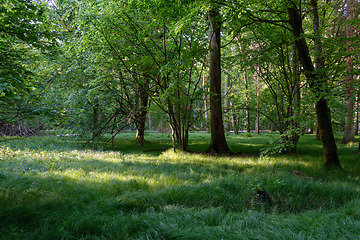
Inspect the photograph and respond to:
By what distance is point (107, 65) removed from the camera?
10.2m

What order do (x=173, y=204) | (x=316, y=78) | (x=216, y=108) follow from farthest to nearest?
(x=216, y=108), (x=316, y=78), (x=173, y=204)

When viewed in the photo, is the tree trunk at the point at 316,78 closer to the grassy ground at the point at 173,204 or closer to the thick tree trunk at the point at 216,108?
the grassy ground at the point at 173,204

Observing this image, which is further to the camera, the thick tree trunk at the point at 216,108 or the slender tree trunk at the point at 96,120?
the slender tree trunk at the point at 96,120

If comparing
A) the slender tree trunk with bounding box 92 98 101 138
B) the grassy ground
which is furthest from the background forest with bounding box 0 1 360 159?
the grassy ground

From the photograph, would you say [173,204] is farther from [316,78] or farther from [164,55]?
[164,55]

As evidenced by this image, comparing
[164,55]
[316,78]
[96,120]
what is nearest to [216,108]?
[164,55]

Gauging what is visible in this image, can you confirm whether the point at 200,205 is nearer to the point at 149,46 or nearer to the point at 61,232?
the point at 61,232

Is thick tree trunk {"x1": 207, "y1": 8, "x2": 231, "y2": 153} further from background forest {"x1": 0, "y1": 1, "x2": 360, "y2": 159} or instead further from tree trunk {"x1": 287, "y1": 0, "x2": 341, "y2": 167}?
tree trunk {"x1": 287, "y1": 0, "x2": 341, "y2": 167}

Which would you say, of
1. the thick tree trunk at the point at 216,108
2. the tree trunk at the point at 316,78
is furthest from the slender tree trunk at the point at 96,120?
the tree trunk at the point at 316,78

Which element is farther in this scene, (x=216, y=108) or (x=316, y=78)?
(x=216, y=108)

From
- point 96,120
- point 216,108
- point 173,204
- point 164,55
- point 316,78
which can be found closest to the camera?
point 173,204

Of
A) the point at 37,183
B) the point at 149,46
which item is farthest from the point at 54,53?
the point at 149,46

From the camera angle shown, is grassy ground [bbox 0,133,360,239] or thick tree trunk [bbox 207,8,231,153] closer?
grassy ground [bbox 0,133,360,239]

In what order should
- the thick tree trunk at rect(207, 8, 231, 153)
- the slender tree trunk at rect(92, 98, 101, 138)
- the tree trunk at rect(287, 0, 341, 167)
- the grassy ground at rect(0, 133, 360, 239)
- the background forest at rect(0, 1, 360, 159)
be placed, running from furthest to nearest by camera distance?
the slender tree trunk at rect(92, 98, 101, 138)
the thick tree trunk at rect(207, 8, 231, 153)
the tree trunk at rect(287, 0, 341, 167)
the background forest at rect(0, 1, 360, 159)
the grassy ground at rect(0, 133, 360, 239)
